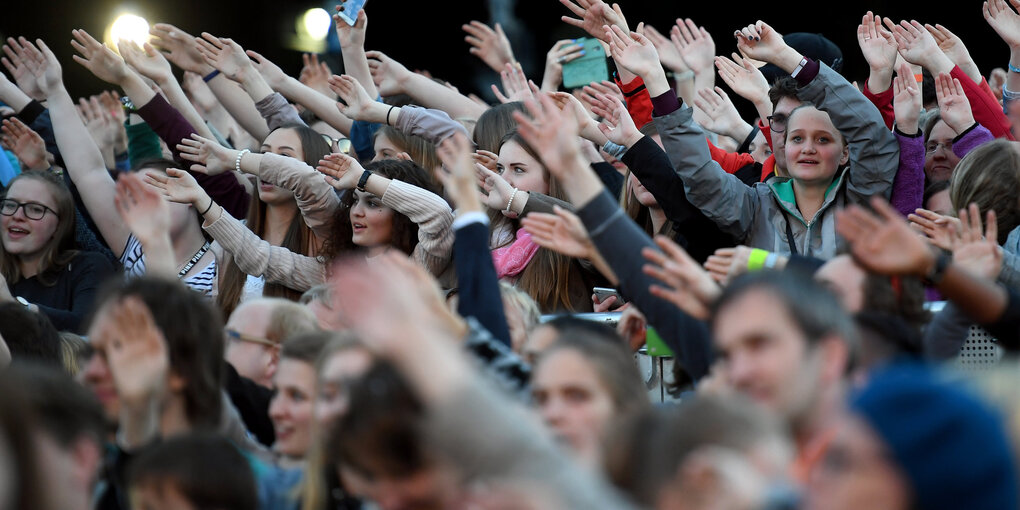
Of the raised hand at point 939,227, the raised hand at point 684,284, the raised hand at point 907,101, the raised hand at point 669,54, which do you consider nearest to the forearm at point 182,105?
the raised hand at point 669,54

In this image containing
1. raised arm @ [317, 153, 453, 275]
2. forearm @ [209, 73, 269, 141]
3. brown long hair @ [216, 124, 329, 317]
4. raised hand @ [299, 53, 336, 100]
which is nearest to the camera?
raised arm @ [317, 153, 453, 275]

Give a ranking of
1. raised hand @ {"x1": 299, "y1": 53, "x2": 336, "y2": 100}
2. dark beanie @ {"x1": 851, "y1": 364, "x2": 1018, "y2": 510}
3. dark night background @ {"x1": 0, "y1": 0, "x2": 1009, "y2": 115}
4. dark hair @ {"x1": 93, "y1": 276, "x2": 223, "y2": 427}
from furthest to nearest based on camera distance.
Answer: dark night background @ {"x1": 0, "y1": 0, "x2": 1009, "y2": 115}, raised hand @ {"x1": 299, "y1": 53, "x2": 336, "y2": 100}, dark hair @ {"x1": 93, "y1": 276, "x2": 223, "y2": 427}, dark beanie @ {"x1": 851, "y1": 364, "x2": 1018, "y2": 510}

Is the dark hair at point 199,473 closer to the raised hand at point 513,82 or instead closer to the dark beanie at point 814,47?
the raised hand at point 513,82

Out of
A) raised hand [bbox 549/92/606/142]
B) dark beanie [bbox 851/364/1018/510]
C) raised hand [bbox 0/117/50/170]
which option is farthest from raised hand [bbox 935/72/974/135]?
raised hand [bbox 0/117/50/170]

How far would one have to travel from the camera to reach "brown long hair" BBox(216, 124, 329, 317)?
531 cm

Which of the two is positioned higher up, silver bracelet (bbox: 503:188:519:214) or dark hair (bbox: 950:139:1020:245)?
dark hair (bbox: 950:139:1020:245)

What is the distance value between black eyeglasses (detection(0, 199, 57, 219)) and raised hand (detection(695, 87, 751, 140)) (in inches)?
119

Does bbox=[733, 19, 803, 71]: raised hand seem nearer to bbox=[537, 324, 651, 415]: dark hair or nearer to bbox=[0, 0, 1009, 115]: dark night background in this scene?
bbox=[537, 324, 651, 415]: dark hair

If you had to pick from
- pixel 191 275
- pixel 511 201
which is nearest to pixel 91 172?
pixel 191 275

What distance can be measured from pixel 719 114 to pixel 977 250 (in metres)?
2.77

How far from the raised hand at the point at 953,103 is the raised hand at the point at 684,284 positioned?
230 cm

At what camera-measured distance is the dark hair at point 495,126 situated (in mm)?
5504

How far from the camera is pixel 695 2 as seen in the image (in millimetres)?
8641

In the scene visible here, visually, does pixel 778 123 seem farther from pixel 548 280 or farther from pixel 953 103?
pixel 548 280
